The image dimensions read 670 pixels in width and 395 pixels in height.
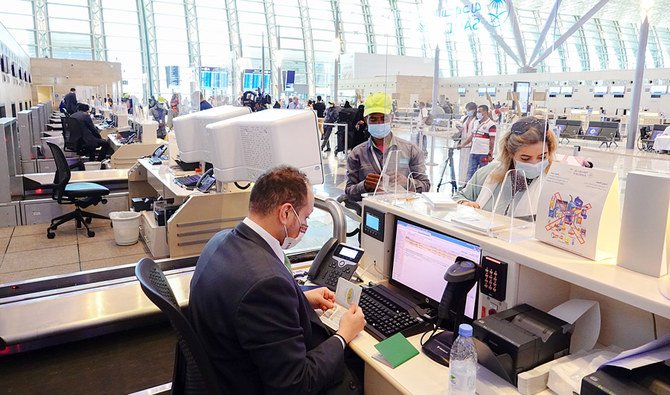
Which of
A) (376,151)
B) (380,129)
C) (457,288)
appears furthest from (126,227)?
(457,288)

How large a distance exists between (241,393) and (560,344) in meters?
0.95

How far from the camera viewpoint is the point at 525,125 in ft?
7.59

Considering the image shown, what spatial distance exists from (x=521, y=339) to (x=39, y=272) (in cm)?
437

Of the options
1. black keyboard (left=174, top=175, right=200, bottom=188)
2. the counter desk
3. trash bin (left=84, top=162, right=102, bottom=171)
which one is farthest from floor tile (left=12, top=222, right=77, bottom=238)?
trash bin (left=84, top=162, right=102, bottom=171)

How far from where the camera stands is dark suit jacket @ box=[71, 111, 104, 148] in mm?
8203

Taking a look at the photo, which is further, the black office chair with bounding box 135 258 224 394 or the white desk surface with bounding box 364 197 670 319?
the black office chair with bounding box 135 258 224 394

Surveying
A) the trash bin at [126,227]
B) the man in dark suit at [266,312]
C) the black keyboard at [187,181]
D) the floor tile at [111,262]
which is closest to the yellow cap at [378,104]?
the black keyboard at [187,181]

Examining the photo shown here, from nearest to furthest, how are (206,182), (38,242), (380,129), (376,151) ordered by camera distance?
(380,129) → (376,151) → (206,182) → (38,242)

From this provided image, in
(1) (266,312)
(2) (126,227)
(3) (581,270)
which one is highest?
(3) (581,270)

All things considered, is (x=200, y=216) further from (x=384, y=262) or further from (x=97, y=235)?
(x=97, y=235)

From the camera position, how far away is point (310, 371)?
4.52 feet

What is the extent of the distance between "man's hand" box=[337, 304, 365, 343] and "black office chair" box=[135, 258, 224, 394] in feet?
1.41

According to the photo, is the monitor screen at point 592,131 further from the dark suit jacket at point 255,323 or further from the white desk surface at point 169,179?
the dark suit jacket at point 255,323

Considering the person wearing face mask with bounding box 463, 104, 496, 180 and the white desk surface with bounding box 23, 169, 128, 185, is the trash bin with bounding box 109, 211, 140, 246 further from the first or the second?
the person wearing face mask with bounding box 463, 104, 496, 180
